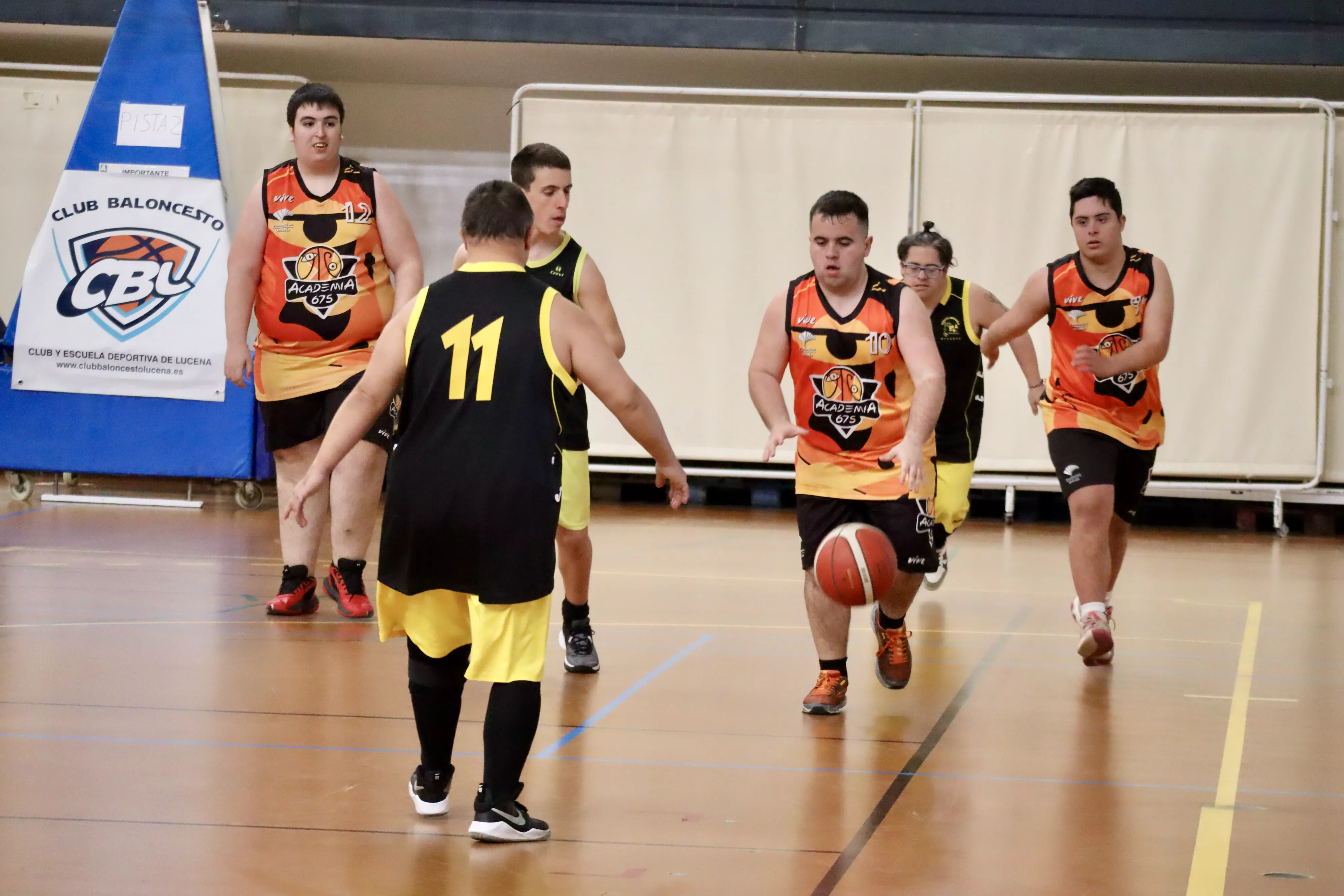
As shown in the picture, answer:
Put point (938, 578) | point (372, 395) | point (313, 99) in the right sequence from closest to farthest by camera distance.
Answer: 1. point (372, 395)
2. point (313, 99)
3. point (938, 578)

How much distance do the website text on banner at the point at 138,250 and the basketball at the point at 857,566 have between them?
22.0 ft

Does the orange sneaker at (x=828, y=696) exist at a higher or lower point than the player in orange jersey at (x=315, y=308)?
lower

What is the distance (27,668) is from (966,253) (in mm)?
8464

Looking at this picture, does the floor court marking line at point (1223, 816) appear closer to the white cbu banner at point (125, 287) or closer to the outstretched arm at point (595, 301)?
the outstretched arm at point (595, 301)

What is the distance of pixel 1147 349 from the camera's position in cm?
582

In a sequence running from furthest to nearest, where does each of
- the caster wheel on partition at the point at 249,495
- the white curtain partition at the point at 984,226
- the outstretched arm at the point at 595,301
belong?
1. the white curtain partition at the point at 984,226
2. the caster wheel on partition at the point at 249,495
3. the outstretched arm at the point at 595,301

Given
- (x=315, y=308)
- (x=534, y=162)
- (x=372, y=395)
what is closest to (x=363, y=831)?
(x=372, y=395)

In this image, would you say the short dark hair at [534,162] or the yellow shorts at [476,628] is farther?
the short dark hair at [534,162]

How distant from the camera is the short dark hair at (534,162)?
5.29 metres

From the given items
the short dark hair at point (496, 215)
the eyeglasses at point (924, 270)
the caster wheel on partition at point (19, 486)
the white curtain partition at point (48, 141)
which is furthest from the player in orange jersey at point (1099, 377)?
the white curtain partition at point (48, 141)

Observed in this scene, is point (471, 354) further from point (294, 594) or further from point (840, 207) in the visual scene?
point (294, 594)

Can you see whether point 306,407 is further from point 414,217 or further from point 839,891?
point 414,217

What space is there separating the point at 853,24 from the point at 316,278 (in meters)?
6.76

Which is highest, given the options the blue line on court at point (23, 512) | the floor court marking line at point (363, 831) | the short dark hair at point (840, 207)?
the short dark hair at point (840, 207)
